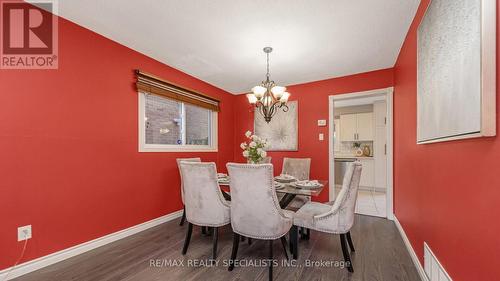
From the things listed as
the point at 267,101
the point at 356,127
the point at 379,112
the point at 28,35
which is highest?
the point at 28,35

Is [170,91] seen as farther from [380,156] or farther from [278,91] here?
[380,156]

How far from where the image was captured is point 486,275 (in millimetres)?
906

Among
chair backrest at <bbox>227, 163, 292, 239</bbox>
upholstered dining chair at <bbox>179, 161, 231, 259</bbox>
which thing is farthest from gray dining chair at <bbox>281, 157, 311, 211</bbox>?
upholstered dining chair at <bbox>179, 161, 231, 259</bbox>

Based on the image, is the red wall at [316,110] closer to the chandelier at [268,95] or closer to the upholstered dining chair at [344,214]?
the chandelier at [268,95]

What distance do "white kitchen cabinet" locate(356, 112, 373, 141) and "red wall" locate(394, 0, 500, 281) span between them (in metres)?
3.65

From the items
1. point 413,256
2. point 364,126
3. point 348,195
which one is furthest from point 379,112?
point 348,195

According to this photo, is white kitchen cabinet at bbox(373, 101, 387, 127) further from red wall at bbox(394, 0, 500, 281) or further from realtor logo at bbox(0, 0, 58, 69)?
realtor logo at bbox(0, 0, 58, 69)

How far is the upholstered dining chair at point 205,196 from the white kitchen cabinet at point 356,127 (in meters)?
4.94

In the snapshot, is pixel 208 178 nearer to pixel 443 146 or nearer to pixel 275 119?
pixel 443 146

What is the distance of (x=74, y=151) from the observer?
6.91 feet

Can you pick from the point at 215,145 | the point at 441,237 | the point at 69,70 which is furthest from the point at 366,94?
the point at 69,70

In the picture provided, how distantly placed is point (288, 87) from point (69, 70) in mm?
3361

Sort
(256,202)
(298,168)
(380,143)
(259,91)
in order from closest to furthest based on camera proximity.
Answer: (256,202) → (259,91) → (298,168) → (380,143)

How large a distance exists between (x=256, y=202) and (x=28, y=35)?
256 cm
